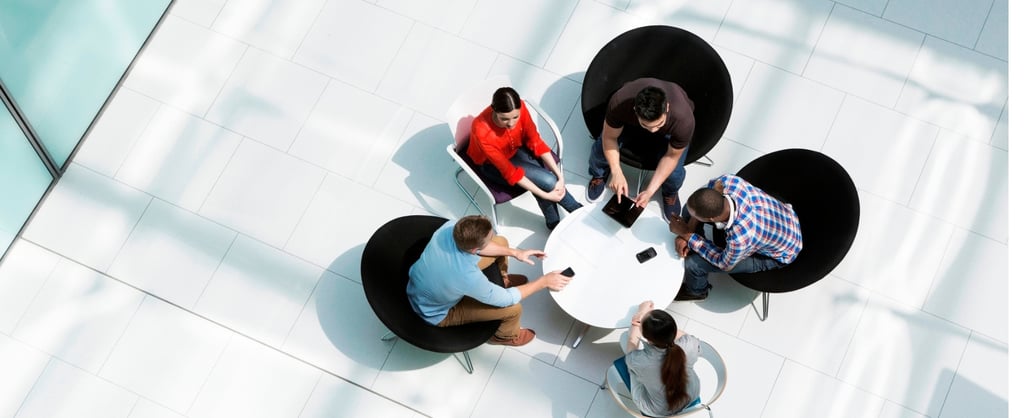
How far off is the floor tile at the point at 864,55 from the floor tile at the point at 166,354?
390 cm

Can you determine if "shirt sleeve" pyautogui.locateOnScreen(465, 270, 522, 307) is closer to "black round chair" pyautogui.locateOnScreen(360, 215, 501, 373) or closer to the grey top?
"black round chair" pyautogui.locateOnScreen(360, 215, 501, 373)

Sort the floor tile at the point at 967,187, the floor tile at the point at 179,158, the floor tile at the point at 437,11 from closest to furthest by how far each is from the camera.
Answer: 1. the floor tile at the point at 967,187
2. the floor tile at the point at 179,158
3. the floor tile at the point at 437,11

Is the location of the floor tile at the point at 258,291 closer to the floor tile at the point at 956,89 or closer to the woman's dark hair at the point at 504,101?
the woman's dark hair at the point at 504,101

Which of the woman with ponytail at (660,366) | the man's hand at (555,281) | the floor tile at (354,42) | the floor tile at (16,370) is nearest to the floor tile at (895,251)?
the woman with ponytail at (660,366)

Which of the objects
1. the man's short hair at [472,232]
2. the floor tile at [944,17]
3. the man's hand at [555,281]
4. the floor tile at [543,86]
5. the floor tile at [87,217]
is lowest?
the floor tile at [87,217]

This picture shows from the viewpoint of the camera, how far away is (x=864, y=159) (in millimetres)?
5629

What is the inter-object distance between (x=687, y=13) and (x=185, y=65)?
3.20 metres

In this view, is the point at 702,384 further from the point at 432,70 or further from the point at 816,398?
the point at 432,70

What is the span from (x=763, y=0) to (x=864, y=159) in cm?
123

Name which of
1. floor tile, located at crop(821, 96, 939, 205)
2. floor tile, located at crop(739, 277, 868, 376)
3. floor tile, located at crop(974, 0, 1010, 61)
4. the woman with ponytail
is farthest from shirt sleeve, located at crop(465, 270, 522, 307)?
floor tile, located at crop(974, 0, 1010, 61)

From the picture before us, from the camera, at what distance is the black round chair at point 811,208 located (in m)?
4.75

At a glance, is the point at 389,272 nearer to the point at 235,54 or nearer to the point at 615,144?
the point at 615,144

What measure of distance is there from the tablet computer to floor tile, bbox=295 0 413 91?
1.83 m

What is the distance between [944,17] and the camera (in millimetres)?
6000
